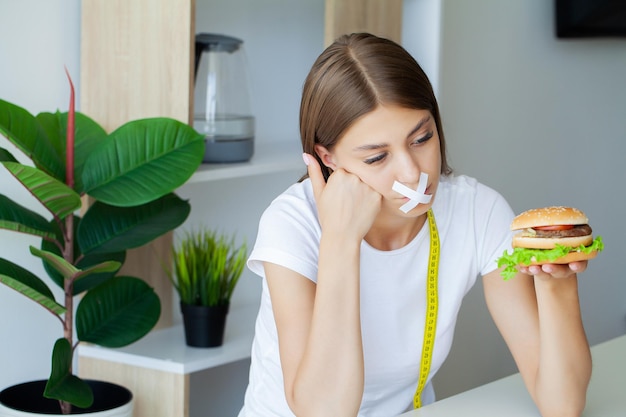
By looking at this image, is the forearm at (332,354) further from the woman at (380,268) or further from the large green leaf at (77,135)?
the large green leaf at (77,135)

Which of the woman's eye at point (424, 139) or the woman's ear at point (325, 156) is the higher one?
the woman's eye at point (424, 139)

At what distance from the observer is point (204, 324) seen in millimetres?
2244

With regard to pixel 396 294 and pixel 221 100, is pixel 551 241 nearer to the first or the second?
pixel 396 294

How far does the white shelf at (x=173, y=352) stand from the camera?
7.07 feet

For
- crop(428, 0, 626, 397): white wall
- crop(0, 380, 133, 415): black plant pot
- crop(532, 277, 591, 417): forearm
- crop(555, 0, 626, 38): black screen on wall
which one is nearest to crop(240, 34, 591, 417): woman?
crop(532, 277, 591, 417): forearm

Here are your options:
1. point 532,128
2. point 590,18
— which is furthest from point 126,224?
point 590,18

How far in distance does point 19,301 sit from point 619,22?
2.58 m

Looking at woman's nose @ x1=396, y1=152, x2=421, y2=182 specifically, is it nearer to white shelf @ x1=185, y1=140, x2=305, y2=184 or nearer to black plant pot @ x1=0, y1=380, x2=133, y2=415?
white shelf @ x1=185, y1=140, x2=305, y2=184

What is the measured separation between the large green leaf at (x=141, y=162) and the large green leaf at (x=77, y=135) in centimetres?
7

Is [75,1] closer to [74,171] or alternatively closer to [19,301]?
[74,171]

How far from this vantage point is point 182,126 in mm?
1998

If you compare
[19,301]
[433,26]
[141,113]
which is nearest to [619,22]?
[433,26]

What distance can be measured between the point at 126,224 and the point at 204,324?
0.34 m

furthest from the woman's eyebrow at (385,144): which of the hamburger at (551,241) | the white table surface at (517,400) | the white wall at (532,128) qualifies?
the white wall at (532,128)
